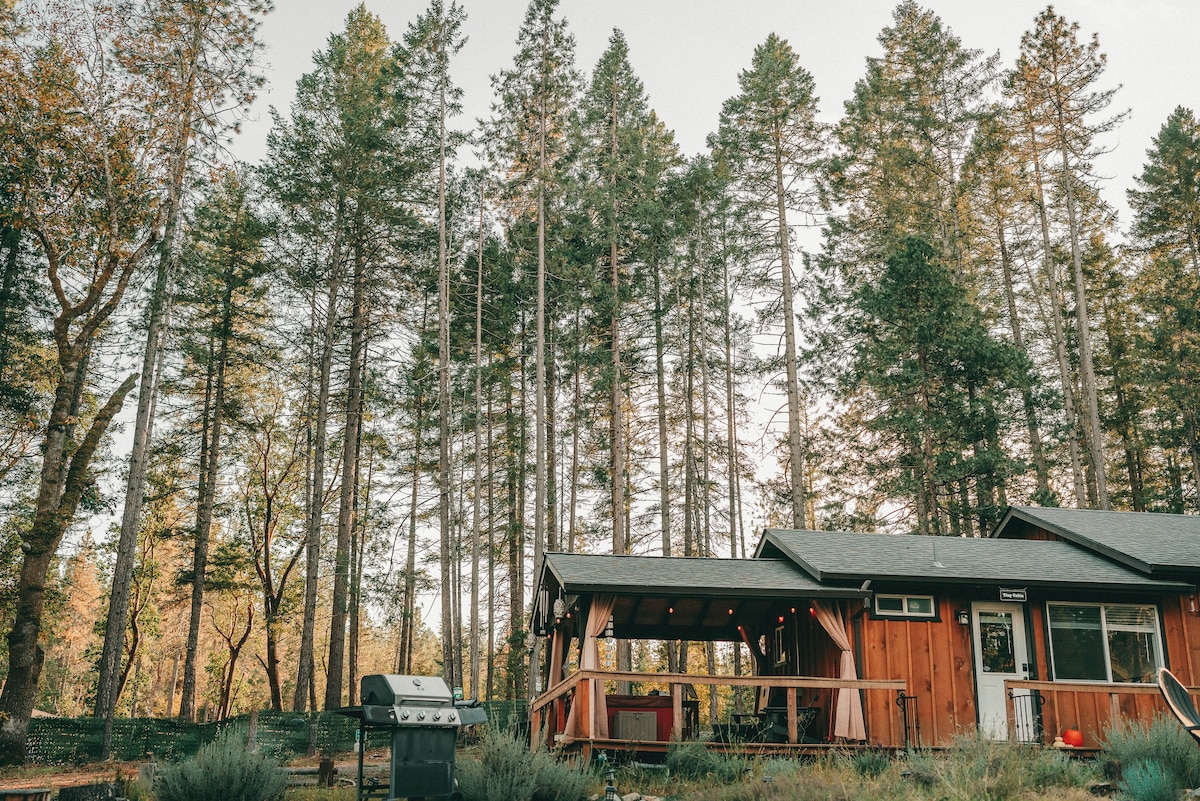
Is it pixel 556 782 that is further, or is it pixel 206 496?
pixel 206 496

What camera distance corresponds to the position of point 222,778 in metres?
7.74

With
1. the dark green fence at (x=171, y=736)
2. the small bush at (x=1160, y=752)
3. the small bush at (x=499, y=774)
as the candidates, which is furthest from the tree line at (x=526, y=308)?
the small bush at (x=1160, y=752)

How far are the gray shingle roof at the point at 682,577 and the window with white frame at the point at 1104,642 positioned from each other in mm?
3426

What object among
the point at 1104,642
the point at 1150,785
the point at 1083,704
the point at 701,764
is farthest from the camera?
the point at 1104,642

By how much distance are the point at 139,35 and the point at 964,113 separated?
2179 centimetres

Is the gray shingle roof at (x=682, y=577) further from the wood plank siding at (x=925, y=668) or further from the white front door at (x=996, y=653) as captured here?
the white front door at (x=996, y=653)

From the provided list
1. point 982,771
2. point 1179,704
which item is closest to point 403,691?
point 982,771

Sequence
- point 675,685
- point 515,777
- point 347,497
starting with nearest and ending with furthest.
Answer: point 515,777 < point 675,685 < point 347,497

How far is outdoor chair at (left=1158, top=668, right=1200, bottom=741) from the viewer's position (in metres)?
7.96

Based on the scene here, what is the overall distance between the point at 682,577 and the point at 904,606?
346 centimetres

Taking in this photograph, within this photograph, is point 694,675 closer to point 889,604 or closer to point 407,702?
point 889,604

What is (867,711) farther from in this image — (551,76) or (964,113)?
(964,113)

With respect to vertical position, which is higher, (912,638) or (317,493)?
(317,493)

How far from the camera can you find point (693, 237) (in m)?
26.0
